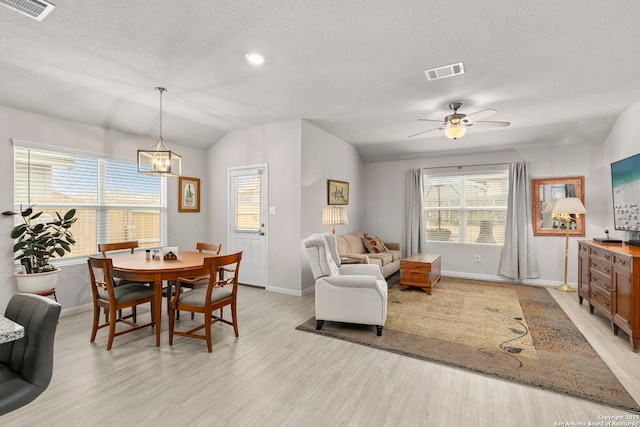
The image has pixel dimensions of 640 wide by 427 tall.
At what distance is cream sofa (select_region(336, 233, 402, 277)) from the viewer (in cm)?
501

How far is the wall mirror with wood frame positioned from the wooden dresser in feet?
4.22

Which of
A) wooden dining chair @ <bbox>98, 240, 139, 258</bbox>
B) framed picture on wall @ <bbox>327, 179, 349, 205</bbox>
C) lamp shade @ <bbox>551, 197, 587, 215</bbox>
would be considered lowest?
wooden dining chair @ <bbox>98, 240, 139, 258</bbox>

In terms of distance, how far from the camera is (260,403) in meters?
2.07

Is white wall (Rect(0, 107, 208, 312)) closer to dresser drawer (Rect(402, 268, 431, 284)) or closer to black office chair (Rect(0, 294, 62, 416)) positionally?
black office chair (Rect(0, 294, 62, 416))

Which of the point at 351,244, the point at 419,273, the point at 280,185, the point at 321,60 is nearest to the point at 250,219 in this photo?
the point at 280,185

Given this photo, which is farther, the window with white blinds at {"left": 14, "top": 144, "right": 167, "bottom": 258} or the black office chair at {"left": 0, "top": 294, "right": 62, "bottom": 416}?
the window with white blinds at {"left": 14, "top": 144, "right": 167, "bottom": 258}

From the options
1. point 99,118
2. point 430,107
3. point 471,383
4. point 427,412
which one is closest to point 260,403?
point 427,412

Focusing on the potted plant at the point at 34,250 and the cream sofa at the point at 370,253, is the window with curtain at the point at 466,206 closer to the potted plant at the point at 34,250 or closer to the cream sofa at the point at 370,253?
the cream sofa at the point at 370,253

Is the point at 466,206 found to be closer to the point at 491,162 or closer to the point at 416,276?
the point at 491,162

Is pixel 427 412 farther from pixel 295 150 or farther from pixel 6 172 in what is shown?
pixel 6 172

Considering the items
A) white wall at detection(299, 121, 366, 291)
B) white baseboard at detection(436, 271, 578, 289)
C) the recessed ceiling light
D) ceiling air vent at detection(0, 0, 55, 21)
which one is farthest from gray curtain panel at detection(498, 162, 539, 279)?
ceiling air vent at detection(0, 0, 55, 21)

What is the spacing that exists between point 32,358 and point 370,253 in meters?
4.98

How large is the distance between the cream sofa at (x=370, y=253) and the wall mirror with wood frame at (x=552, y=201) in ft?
8.00

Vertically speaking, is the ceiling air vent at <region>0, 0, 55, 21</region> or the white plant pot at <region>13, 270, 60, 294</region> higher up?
the ceiling air vent at <region>0, 0, 55, 21</region>
